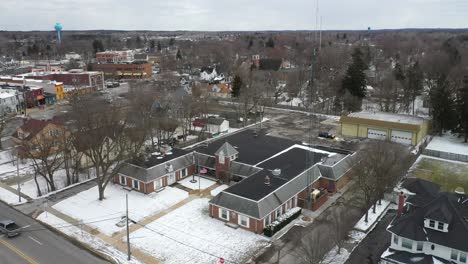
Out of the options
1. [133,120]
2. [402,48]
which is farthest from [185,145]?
[402,48]

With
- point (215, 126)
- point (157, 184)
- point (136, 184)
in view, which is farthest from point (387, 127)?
point (136, 184)

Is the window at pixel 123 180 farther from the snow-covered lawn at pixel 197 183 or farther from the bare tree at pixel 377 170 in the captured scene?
the bare tree at pixel 377 170

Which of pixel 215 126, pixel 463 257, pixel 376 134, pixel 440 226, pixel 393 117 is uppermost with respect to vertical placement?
pixel 393 117

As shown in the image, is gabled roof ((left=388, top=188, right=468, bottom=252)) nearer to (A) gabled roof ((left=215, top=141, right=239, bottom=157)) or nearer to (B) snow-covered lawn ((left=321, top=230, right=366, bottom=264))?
(B) snow-covered lawn ((left=321, top=230, right=366, bottom=264))

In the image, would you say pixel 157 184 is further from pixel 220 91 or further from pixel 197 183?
pixel 220 91

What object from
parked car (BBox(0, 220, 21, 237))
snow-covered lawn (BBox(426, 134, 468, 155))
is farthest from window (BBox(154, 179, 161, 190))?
snow-covered lawn (BBox(426, 134, 468, 155))

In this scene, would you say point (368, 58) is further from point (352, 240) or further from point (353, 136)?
point (352, 240)
